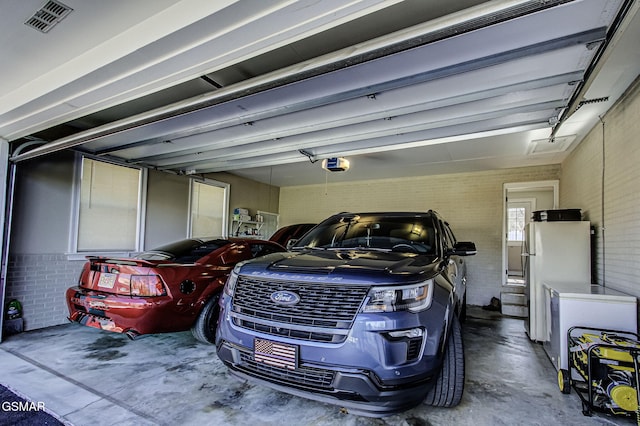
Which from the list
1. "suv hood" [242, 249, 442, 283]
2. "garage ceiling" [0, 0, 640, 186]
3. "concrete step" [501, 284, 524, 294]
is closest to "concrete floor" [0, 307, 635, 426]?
"suv hood" [242, 249, 442, 283]

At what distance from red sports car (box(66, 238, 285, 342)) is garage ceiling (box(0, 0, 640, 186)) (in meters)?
Result: 1.47

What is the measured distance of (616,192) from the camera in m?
3.27

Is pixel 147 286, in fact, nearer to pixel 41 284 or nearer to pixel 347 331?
pixel 347 331

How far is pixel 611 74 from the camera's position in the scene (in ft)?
8.81

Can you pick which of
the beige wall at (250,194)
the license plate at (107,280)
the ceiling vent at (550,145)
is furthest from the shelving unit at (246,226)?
the ceiling vent at (550,145)

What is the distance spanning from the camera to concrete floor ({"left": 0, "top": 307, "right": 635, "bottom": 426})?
2.16m

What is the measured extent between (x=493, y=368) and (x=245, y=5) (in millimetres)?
3782

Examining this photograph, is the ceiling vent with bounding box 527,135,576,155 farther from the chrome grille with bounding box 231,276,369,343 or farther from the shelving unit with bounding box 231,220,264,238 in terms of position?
the shelving unit with bounding box 231,220,264,238

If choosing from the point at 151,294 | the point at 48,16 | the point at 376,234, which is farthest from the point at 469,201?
the point at 48,16

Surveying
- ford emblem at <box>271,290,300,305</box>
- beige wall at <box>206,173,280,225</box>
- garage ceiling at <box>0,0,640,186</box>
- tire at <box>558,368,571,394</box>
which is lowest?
tire at <box>558,368,571,394</box>

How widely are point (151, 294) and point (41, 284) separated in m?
2.63

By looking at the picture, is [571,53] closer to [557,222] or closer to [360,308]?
[360,308]

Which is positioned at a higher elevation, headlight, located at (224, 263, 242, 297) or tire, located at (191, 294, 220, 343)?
headlight, located at (224, 263, 242, 297)

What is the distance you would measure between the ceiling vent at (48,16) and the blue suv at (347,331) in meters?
2.15
